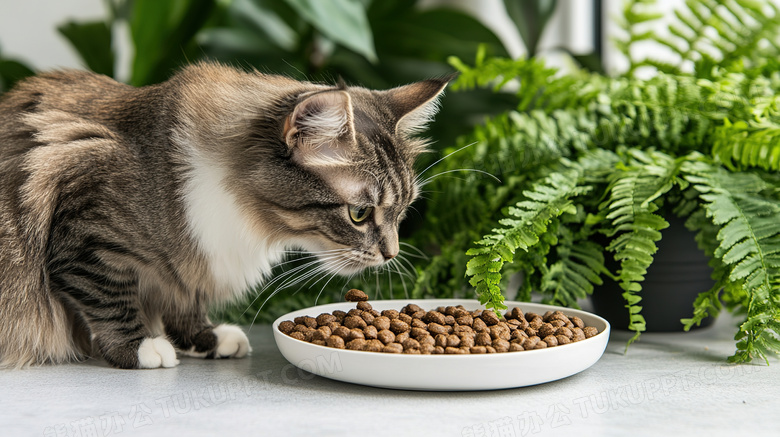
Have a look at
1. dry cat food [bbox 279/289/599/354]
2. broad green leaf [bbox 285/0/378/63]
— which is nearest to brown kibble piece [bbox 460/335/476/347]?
dry cat food [bbox 279/289/599/354]

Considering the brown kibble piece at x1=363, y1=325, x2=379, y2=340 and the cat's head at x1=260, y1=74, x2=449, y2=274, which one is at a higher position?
the cat's head at x1=260, y1=74, x2=449, y2=274

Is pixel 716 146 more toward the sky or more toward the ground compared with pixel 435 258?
more toward the sky

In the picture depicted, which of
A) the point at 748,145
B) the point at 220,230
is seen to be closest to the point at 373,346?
the point at 220,230

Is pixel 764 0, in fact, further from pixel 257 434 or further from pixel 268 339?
pixel 257 434

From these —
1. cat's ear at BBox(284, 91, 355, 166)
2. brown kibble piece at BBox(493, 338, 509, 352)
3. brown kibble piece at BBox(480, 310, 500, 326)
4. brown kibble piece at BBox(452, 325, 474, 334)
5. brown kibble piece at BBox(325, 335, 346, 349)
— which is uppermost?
cat's ear at BBox(284, 91, 355, 166)

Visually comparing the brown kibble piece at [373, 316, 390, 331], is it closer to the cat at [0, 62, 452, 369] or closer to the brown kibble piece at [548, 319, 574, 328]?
the cat at [0, 62, 452, 369]

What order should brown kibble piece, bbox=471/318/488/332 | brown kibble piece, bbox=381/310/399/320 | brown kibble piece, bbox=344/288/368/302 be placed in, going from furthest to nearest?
1. brown kibble piece, bbox=344/288/368/302
2. brown kibble piece, bbox=381/310/399/320
3. brown kibble piece, bbox=471/318/488/332

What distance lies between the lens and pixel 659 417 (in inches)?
42.9

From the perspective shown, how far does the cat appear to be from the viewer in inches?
54.2

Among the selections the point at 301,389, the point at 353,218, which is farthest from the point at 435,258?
the point at 301,389

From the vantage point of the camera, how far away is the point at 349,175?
1.37 m

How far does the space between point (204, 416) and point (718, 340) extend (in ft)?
4.06

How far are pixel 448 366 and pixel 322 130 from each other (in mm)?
518

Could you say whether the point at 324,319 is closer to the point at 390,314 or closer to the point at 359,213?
the point at 390,314
